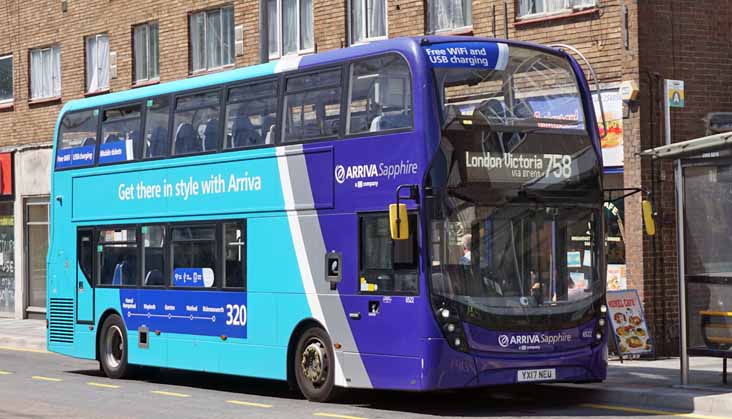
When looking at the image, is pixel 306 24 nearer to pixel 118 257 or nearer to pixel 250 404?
pixel 118 257

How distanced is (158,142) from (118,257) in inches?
77.6

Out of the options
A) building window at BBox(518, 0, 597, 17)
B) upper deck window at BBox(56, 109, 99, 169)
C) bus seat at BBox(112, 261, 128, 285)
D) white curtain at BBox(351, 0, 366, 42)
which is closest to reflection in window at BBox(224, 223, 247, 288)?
bus seat at BBox(112, 261, 128, 285)

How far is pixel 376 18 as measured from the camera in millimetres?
24250

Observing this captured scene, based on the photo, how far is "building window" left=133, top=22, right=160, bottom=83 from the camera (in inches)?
1180

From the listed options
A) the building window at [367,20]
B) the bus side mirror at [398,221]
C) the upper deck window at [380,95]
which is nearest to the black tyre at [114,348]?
the upper deck window at [380,95]

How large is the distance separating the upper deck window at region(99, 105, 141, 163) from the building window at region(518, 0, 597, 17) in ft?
21.8

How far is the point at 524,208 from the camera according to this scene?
1401cm

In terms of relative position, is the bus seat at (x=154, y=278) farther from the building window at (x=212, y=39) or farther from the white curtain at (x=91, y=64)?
the white curtain at (x=91, y=64)

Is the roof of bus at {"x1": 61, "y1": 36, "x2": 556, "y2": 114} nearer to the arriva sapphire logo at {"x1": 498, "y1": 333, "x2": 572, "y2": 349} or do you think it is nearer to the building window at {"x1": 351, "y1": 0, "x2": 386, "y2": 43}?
the arriva sapphire logo at {"x1": 498, "y1": 333, "x2": 572, "y2": 349}

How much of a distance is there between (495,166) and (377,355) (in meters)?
2.35

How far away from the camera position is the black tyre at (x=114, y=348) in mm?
18766

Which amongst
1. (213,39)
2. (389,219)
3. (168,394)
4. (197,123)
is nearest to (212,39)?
(213,39)

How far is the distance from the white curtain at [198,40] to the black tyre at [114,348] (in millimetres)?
10578

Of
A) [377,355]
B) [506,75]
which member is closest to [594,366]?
[377,355]
